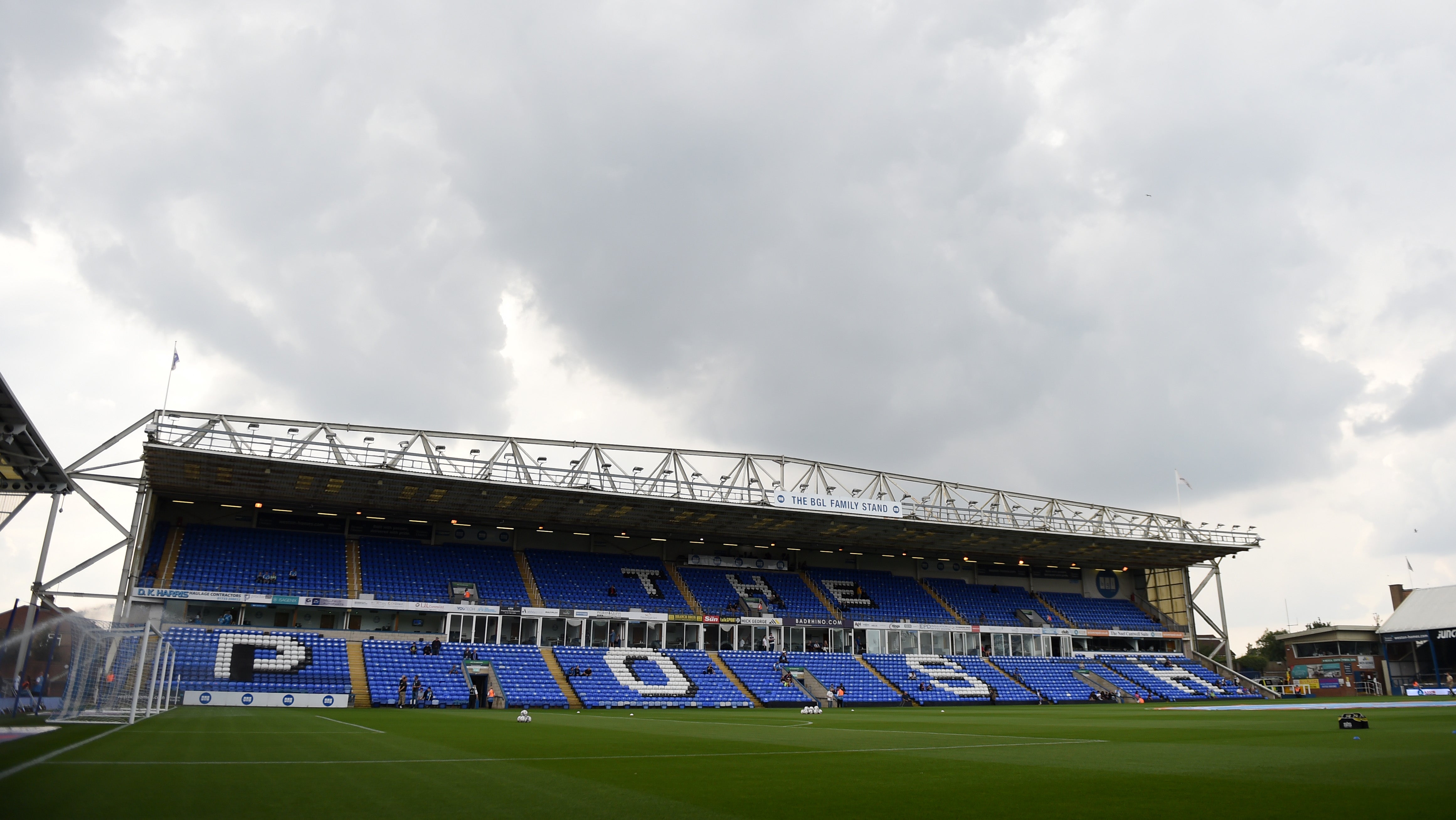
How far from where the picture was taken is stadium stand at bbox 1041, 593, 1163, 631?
63000 mm

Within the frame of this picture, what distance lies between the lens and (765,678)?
153ft

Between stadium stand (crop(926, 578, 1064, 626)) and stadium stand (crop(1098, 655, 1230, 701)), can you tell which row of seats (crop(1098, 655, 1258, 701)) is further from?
stadium stand (crop(926, 578, 1064, 626))

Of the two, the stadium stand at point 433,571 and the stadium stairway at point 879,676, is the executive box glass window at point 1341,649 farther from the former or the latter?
the stadium stand at point 433,571

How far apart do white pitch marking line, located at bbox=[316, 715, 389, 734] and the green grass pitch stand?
23 cm

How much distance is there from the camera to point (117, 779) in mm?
9148

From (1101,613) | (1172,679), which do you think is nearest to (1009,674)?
(1172,679)

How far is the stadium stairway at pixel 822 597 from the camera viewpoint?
55.1 metres

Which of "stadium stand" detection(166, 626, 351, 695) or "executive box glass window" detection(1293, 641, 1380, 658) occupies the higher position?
"executive box glass window" detection(1293, 641, 1380, 658)

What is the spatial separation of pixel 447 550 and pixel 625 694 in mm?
16280

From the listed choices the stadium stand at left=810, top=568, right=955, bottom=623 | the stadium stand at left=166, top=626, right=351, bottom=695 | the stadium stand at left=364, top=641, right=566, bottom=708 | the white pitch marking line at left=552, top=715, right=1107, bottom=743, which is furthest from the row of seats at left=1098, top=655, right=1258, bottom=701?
the stadium stand at left=166, top=626, right=351, bottom=695

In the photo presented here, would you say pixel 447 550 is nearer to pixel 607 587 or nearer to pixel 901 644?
pixel 607 587

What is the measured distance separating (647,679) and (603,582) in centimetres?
965

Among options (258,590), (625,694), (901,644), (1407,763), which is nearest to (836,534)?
(901,644)

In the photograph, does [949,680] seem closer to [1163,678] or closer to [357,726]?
[1163,678]
